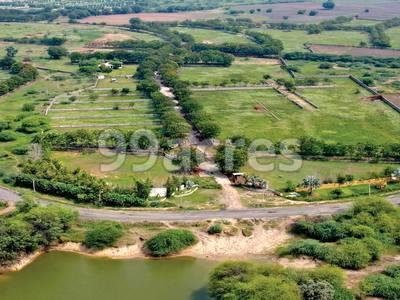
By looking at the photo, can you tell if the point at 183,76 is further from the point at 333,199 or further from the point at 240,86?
the point at 333,199

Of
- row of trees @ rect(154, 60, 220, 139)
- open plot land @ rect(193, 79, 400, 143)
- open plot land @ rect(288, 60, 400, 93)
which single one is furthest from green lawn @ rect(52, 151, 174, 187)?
open plot land @ rect(288, 60, 400, 93)

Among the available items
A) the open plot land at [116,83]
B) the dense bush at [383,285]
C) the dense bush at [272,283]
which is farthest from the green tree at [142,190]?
the open plot land at [116,83]

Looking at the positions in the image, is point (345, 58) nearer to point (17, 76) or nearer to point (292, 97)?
point (292, 97)

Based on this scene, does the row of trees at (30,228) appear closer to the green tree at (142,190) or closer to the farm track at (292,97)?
the green tree at (142,190)

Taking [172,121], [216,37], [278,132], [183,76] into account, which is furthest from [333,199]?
[216,37]

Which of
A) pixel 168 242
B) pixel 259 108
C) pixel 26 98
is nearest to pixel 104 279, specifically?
pixel 168 242

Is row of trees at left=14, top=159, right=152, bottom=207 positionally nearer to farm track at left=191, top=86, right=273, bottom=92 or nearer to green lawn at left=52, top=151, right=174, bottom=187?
green lawn at left=52, top=151, right=174, bottom=187
